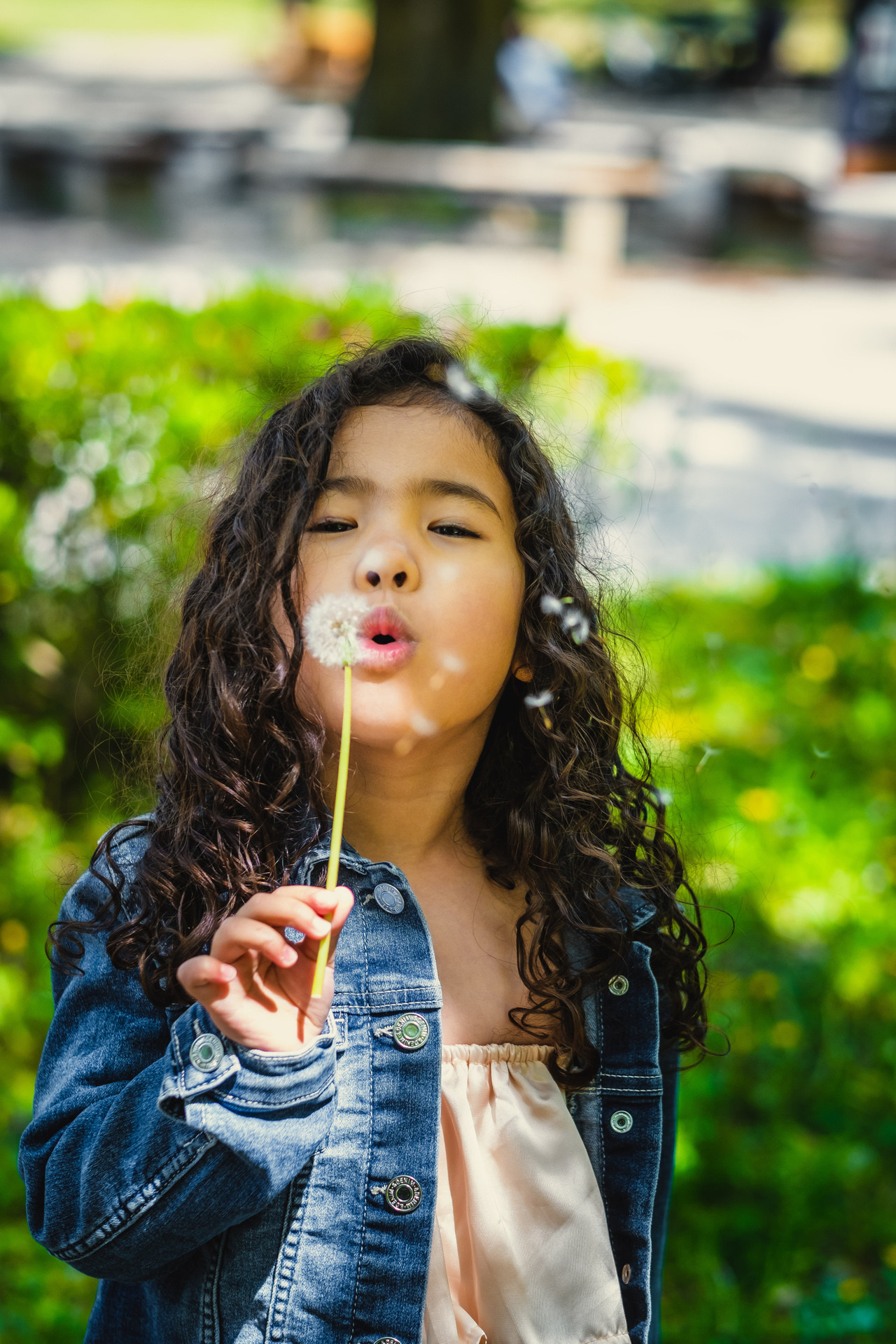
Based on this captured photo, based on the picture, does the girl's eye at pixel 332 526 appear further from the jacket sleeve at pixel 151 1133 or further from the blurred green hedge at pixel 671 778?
the blurred green hedge at pixel 671 778

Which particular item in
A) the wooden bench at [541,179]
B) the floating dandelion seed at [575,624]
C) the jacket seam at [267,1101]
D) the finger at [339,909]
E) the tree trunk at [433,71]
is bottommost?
the jacket seam at [267,1101]

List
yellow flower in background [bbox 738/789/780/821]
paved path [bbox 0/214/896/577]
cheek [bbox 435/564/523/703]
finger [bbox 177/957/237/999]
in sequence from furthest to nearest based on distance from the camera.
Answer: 1. paved path [bbox 0/214/896/577]
2. yellow flower in background [bbox 738/789/780/821]
3. cheek [bbox 435/564/523/703]
4. finger [bbox 177/957/237/999]

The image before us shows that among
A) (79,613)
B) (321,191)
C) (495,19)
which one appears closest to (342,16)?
(495,19)

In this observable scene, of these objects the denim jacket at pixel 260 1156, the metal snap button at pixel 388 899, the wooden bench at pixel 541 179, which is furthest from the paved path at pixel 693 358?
the denim jacket at pixel 260 1156

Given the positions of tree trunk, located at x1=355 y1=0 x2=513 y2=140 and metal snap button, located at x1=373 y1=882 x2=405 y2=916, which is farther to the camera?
tree trunk, located at x1=355 y1=0 x2=513 y2=140

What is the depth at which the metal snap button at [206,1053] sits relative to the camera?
1.14m

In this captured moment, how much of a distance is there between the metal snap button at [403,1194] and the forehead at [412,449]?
2.25ft

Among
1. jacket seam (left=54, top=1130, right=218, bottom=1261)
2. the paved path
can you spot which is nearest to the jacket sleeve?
jacket seam (left=54, top=1130, right=218, bottom=1261)

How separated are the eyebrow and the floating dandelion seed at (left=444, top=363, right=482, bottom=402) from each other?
0.48ft

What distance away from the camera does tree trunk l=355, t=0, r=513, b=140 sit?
13672mm

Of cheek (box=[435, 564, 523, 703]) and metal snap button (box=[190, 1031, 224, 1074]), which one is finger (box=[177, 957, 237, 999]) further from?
cheek (box=[435, 564, 523, 703])

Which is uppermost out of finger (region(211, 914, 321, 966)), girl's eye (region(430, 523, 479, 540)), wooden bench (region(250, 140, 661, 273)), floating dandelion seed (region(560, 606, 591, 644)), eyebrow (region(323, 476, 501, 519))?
wooden bench (region(250, 140, 661, 273))

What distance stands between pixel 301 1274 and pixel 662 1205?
0.57 metres

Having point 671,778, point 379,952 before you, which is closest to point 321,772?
point 379,952
